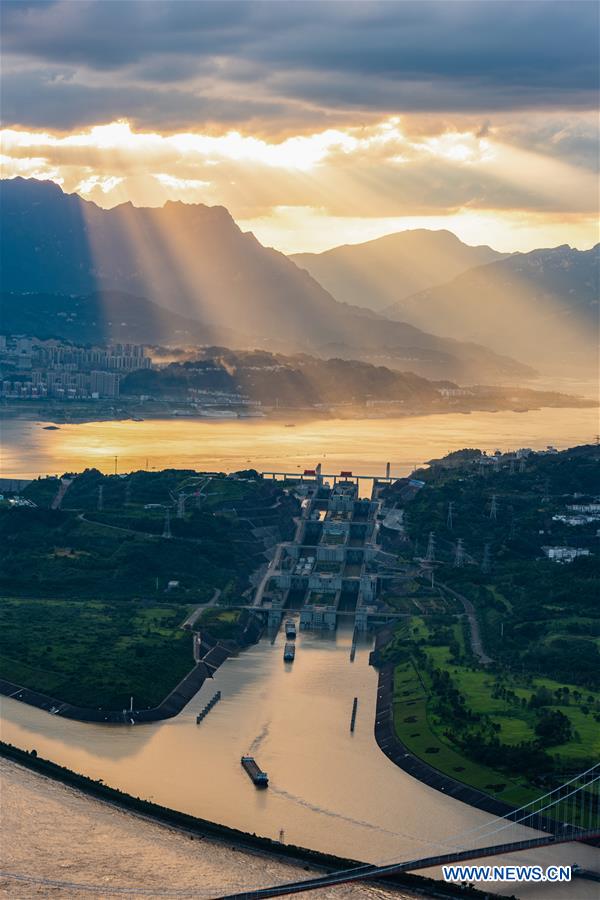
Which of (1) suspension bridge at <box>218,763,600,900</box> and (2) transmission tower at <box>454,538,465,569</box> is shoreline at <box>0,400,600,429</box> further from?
(1) suspension bridge at <box>218,763,600,900</box>

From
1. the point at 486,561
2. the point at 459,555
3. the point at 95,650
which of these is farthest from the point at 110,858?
the point at 459,555

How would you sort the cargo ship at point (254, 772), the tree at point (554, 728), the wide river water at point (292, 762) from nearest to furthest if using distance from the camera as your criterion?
the wide river water at point (292, 762), the cargo ship at point (254, 772), the tree at point (554, 728)

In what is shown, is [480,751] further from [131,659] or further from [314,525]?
[314,525]

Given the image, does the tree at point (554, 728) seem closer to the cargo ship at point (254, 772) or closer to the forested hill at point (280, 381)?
the cargo ship at point (254, 772)

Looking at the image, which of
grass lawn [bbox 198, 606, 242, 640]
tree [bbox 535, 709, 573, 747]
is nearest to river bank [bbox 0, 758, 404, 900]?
tree [bbox 535, 709, 573, 747]

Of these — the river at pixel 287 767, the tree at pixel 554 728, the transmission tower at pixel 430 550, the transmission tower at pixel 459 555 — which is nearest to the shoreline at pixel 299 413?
the transmission tower at pixel 430 550

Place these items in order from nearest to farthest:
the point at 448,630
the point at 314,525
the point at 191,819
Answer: the point at 191,819
the point at 448,630
the point at 314,525

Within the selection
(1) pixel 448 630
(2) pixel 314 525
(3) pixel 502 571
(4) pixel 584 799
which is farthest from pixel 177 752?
(2) pixel 314 525
